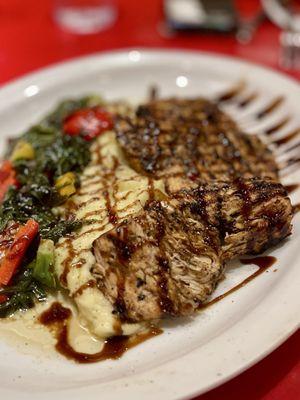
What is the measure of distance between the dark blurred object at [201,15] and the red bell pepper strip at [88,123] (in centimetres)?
249

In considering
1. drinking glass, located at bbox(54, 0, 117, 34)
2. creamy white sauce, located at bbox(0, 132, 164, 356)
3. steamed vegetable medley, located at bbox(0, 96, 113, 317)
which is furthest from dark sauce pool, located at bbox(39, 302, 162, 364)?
drinking glass, located at bbox(54, 0, 117, 34)

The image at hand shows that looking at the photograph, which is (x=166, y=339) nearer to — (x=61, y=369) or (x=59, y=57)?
(x=61, y=369)

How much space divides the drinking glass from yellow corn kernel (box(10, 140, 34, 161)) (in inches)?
119

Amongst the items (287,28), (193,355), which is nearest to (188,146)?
(193,355)

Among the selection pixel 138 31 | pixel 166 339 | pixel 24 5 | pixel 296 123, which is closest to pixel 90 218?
pixel 166 339

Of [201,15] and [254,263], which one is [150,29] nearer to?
[201,15]

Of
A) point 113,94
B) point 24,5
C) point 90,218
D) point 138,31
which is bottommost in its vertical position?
point 90,218

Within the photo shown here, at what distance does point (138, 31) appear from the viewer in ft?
23.7

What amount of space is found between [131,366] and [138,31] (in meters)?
5.20

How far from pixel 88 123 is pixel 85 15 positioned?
10.3 feet

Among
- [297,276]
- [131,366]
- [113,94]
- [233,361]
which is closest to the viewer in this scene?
[233,361]

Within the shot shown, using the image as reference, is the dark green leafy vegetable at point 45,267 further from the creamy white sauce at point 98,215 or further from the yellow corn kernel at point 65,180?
the yellow corn kernel at point 65,180

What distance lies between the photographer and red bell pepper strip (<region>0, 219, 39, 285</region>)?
3.76 m

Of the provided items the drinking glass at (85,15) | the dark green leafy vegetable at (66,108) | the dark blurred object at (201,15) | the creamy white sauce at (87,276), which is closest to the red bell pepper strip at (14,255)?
the creamy white sauce at (87,276)
